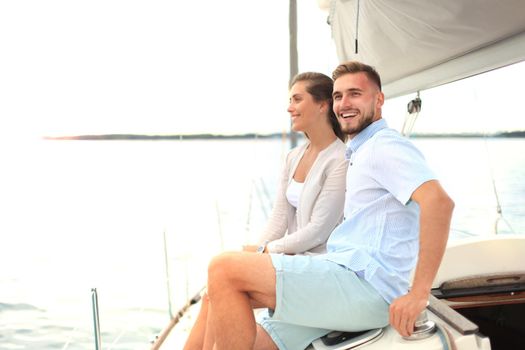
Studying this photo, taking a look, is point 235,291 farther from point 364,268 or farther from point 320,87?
point 320,87

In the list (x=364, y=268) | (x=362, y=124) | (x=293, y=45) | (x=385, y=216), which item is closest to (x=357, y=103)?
(x=362, y=124)

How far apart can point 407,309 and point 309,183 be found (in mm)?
678

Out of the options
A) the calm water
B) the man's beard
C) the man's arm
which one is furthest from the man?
the calm water

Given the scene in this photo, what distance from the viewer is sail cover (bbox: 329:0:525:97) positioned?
3.61 ft

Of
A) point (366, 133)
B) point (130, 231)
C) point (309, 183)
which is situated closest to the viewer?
point (366, 133)

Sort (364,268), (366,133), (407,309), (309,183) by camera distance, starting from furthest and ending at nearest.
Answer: (309,183) < (366,133) < (364,268) < (407,309)

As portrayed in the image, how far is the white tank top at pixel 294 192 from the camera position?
1.71 m

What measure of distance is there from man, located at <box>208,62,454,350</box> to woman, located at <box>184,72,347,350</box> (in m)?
0.38

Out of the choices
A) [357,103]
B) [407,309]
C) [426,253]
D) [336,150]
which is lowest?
[407,309]

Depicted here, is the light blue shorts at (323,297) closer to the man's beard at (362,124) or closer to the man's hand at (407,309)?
the man's hand at (407,309)

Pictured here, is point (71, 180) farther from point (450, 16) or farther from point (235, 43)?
point (450, 16)

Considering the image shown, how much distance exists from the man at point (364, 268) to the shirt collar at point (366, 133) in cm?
8

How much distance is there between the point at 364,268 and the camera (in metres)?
1.09

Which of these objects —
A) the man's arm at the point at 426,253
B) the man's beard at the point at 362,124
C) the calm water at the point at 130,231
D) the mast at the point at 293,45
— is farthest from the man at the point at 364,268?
the mast at the point at 293,45
